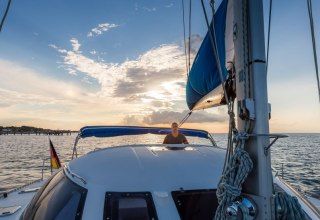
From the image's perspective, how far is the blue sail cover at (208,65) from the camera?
3508 mm

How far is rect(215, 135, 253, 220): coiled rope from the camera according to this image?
1863mm

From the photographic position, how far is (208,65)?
3896 mm

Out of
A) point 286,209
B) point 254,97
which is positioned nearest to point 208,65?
point 254,97

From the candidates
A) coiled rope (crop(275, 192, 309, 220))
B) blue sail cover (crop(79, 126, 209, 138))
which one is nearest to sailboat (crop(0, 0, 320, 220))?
coiled rope (crop(275, 192, 309, 220))

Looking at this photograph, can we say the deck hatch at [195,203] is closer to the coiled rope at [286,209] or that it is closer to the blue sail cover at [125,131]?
the coiled rope at [286,209]

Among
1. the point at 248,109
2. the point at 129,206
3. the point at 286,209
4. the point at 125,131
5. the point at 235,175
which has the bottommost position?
the point at 129,206

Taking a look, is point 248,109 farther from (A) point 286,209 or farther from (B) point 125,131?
(B) point 125,131

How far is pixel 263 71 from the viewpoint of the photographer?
194cm

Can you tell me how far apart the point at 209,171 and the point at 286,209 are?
1.32m

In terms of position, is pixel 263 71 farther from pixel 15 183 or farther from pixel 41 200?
pixel 15 183

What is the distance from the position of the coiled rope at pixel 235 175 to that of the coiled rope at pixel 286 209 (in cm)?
26

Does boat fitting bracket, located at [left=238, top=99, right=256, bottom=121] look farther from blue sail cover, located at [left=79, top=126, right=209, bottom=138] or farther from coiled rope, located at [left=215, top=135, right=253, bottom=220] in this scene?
blue sail cover, located at [left=79, top=126, right=209, bottom=138]

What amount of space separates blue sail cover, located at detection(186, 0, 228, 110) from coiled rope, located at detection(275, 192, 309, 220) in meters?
1.65

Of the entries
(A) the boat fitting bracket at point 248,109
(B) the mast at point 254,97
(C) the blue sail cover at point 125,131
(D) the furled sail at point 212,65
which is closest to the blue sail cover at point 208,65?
(D) the furled sail at point 212,65
